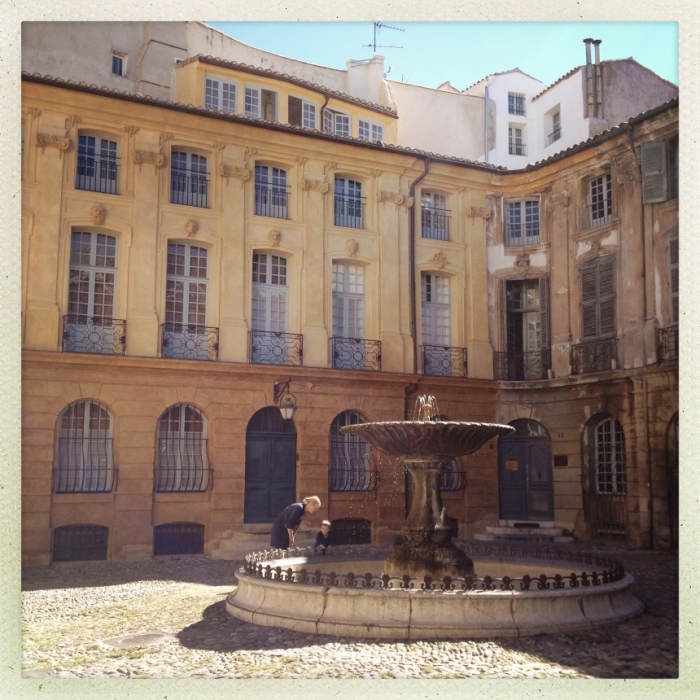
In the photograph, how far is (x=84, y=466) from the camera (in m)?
13.6

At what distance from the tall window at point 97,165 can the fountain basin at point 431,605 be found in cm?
846

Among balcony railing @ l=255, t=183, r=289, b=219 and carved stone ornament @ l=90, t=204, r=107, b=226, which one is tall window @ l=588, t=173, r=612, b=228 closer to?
balcony railing @ l=255, t=183, r=289, b=219

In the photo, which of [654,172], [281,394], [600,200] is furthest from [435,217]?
[281,394]

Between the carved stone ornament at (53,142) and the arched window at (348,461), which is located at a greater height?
the carved stone ornament at (53,142)

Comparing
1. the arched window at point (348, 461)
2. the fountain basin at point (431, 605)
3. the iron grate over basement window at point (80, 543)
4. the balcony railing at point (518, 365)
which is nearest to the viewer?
the fountain basin at point (431, 605)

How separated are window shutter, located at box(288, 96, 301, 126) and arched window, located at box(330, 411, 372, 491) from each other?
240 inches

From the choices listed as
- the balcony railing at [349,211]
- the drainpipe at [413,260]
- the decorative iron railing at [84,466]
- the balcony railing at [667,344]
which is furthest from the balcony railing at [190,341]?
the balcony railing at [667,344]

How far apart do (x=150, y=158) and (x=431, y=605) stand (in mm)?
9895

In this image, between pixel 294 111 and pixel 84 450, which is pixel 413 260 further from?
pixel 84 450

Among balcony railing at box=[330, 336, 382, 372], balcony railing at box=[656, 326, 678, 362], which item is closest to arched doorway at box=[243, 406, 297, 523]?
balcony railing at box=[330, 336, 382, 372]

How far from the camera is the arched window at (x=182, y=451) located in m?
14.3

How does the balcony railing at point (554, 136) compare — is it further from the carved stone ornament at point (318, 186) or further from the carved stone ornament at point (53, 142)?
the carved stone ornament at point (53, 142)
